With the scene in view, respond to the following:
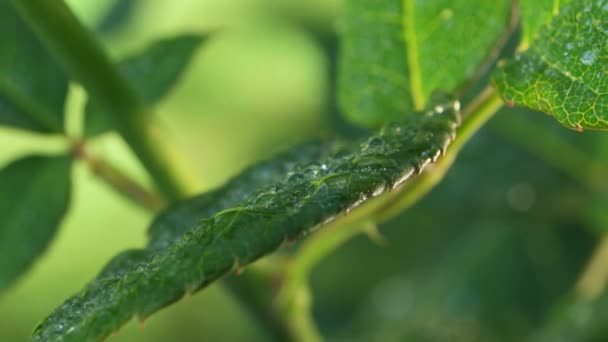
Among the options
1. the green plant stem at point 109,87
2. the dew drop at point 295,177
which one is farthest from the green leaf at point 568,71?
the green plant stem at point 109,87

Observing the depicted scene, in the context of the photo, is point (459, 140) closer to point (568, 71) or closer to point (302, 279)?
point (568, 71)

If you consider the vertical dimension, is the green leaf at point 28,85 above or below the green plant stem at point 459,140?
above

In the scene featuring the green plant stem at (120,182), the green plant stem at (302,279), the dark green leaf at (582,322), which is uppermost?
the green plant stem at (120,182)

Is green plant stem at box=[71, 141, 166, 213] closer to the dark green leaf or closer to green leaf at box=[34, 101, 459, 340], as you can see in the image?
green leaf at box=[34, 101, 459, 340]

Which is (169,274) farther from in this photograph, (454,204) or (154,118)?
(454,204)

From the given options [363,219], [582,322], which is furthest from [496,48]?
[582,322]

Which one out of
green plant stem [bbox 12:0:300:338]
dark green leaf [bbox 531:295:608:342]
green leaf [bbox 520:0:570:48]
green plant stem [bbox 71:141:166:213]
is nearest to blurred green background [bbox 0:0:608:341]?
dark green leaf [bbox 531:295:608:342]

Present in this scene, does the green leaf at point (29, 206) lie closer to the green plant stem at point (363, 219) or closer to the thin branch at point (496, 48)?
the green plant stem at point (363, 219)

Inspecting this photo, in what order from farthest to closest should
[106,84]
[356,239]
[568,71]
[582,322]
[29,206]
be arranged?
[356,239] < [582,322] < [29,206] < [106,84] < [568,71]

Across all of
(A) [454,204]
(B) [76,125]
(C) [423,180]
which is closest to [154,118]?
(C) [423,180]
